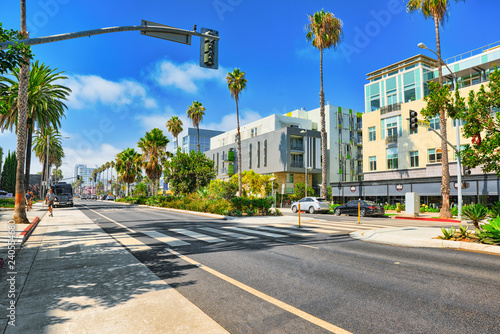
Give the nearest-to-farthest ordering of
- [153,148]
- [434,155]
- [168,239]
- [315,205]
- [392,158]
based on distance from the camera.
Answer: [168,239] < [315,205] < [434,155] < [392,158] < [153,148]

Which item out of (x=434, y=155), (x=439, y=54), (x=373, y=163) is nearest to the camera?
A: (x=439, y=54)

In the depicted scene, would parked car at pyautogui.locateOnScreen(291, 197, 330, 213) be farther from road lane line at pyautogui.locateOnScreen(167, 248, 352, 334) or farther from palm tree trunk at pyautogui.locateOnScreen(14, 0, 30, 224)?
road lane line at pyautogui.locateOnScreen(167, 248, 352, 334)

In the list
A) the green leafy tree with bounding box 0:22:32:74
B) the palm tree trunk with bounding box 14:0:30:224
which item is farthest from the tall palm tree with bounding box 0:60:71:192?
the green leafy tree with bounding box 0:22:32:74

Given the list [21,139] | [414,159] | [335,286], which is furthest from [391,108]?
[21,139]

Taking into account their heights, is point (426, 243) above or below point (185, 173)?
below

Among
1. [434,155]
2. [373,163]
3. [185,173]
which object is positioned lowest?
[185,173]

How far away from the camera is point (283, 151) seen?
52.8 metres

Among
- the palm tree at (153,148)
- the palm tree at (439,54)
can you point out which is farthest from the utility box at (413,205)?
the palm tree at (153,148)

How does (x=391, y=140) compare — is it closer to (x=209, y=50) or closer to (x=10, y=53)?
A: (x=209, y=50)

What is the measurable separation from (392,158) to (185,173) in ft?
83.5

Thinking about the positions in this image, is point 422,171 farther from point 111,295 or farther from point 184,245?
point 111,295

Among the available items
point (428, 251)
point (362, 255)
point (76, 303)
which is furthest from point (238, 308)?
point (428, 251)

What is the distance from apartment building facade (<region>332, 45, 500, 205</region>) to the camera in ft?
93.5

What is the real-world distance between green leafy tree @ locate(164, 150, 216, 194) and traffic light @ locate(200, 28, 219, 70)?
27747 millimetres
